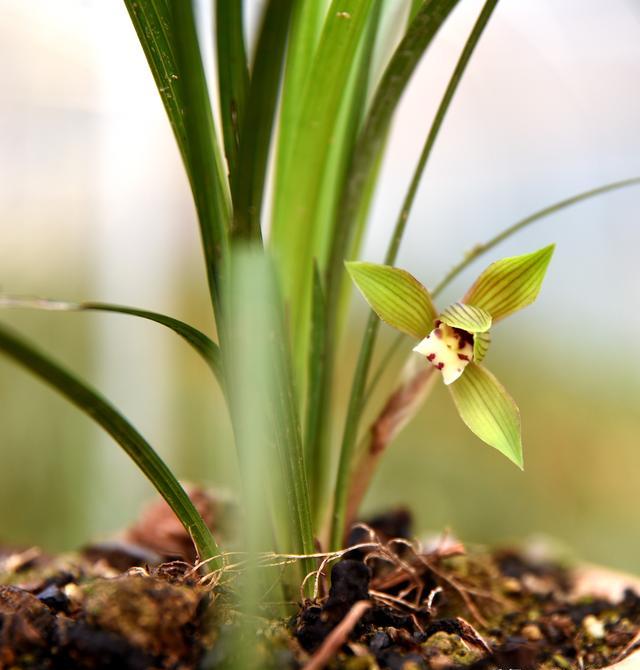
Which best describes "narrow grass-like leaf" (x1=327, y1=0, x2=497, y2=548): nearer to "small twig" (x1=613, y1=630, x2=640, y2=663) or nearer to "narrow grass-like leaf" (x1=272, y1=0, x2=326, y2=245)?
"narrow grass-like leaf" (x1=272, y1=0, x2=326, y2=245)

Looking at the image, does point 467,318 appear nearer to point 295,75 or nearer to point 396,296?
point 396,296

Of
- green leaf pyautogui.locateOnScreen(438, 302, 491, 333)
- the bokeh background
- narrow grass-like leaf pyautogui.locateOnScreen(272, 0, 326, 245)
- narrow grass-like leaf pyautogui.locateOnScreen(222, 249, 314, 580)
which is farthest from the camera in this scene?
the bokeh background

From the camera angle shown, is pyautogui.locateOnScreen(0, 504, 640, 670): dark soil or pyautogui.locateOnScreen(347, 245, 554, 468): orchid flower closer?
pyautogui.locateOnScreen(0, 504, 640, 670): dark soil

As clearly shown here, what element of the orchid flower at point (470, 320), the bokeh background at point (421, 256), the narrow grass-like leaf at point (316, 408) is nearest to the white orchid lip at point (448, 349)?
the orchid flower at point (470, 320)

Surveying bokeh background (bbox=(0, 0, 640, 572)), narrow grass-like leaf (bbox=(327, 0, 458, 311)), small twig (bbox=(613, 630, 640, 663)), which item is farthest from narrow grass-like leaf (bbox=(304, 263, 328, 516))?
bokeh background (bbox=(0, 0, 640, 572))

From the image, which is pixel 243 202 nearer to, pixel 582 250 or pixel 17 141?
pixel 582 250

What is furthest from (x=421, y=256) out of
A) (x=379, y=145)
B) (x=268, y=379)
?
(x=268, y=379)
